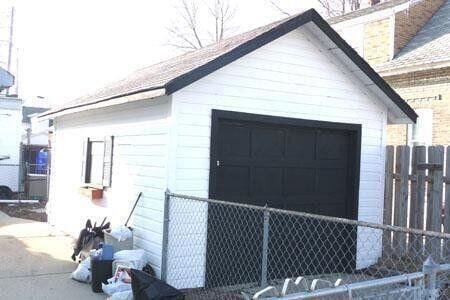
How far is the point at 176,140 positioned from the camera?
7582mm

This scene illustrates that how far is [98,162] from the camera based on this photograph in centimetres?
1047

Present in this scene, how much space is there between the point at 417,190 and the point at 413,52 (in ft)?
32.3

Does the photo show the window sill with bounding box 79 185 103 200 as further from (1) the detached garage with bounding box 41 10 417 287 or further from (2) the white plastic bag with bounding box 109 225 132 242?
(2) the white plastic bag with bounding box 109 225 132 242

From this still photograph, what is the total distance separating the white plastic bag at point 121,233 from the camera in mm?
8077

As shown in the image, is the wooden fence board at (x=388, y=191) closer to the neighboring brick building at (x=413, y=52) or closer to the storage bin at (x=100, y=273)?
the storage bin at (x=100, y=273)

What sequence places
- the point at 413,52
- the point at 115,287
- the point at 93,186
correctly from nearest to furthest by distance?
the point at 115,287 < the point at 93,186 < the point at 413,52

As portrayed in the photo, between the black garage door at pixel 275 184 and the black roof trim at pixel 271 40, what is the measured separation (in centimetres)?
74

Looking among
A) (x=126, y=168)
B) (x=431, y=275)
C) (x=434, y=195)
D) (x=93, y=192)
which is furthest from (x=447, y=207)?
(x=93, y=192)

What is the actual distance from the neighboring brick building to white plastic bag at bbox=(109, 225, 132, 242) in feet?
35.7

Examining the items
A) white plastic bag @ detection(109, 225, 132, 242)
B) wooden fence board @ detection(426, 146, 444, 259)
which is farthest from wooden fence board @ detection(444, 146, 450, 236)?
white plastic bag @ detection(109, 225, 132, 242)

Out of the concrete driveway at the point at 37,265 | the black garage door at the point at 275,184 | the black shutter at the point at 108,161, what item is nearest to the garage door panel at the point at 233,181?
the black garage door at the point at 275,184

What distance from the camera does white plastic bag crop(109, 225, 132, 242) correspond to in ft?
26.5

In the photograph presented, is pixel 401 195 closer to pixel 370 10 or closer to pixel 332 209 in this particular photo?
pixel 332 209

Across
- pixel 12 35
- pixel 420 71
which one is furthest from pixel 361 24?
pixel 12 35
